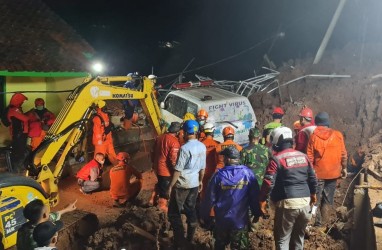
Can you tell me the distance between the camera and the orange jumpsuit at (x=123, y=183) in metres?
8.00

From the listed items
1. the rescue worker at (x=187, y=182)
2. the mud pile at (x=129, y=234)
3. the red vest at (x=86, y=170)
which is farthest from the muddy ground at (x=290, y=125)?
the red vest at (x=86, y=170)

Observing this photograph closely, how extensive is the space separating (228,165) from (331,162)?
2.58 metres

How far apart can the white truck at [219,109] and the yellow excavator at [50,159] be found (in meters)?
3.31

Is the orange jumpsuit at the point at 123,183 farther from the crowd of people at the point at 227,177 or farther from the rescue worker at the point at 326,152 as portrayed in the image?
the rescue worker at the point at 326,152

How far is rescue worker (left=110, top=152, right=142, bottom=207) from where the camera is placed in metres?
7.99

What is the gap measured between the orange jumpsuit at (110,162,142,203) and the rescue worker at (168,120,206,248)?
1.99 metres

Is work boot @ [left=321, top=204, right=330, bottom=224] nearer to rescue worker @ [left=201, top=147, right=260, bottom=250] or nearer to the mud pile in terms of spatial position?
rescue worker @ [left=201, top=147, right=260, bottom=250]

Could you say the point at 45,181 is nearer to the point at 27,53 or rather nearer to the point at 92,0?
the point at 27,53

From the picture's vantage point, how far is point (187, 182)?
626 cm

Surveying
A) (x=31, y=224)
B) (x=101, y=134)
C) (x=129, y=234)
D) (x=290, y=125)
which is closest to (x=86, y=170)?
(x=101, y=134)

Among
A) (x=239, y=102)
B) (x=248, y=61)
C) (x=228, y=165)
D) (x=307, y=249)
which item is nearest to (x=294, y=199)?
(x=228, y=165)

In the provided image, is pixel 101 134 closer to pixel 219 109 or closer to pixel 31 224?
pixel 219 109

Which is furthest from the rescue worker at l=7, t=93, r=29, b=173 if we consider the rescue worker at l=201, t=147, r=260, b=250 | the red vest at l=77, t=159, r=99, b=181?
the rescue worker at l=201, t=147, r=260, b=250

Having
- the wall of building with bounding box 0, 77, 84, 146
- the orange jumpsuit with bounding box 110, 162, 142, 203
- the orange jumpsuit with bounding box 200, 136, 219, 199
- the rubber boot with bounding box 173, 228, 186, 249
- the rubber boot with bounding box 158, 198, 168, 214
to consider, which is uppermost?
the wall of building with bounding box 0, 77, 84, 146
